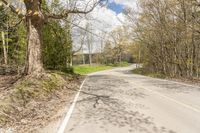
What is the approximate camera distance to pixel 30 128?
8.92 m

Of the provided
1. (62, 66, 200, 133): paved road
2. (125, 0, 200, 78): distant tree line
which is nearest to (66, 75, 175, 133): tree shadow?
(62, 66, 200, 133): paved road

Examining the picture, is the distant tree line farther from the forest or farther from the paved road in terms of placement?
the paved road

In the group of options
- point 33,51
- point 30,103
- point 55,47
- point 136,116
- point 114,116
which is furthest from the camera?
point 55,47

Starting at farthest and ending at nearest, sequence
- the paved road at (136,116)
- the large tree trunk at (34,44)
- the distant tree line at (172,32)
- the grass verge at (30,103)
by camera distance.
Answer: the distant tree line at (172,32) → the large tree trunk at (34,44) → the grass verge at (30,103) → the paved road at (136,116)

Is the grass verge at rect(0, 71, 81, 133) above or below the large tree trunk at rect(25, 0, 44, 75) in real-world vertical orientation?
below

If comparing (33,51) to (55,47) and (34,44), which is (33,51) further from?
(55,47)

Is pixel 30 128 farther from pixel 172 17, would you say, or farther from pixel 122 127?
Answer: pixel 172 17

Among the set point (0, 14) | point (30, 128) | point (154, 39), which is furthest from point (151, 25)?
point (30, 128)

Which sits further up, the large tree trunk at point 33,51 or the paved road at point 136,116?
the large tree trunk at point 33,51

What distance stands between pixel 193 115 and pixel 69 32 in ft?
99.0

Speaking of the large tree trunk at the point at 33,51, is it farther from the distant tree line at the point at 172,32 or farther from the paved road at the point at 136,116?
the distant tree line at the point at 172,32

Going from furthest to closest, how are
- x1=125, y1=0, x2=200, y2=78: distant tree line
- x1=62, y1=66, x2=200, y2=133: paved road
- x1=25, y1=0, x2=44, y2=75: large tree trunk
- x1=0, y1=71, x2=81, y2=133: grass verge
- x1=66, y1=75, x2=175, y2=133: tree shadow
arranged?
x1=125, y1=0, x2=200, y2=78: distant tree line < x1=25, y1=0, x2=44, y2=75: large tree trunk < x1=0, y1=71, x2=81, y2=133: grass verge < x1=66, y1=75, x2=175, y2=133: tree shadow < x1=62, y1=66, x2=200, y2=133: paved road

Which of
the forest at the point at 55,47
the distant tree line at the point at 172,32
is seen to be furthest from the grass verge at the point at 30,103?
the distant tree line at the point at 172,32

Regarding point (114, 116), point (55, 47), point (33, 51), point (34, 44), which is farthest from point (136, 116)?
point (55, 47)
